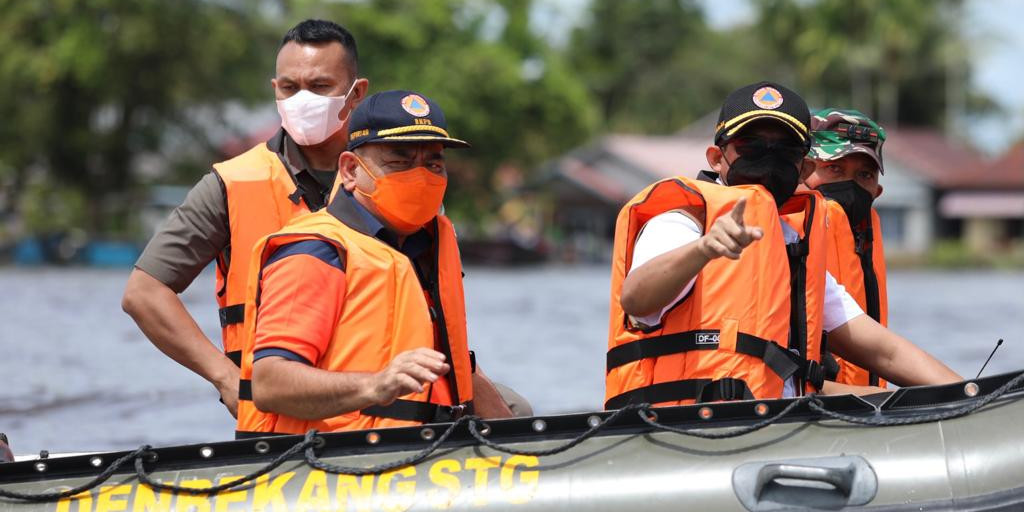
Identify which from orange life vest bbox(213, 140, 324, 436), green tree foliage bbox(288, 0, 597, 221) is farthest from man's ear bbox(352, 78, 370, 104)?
green tree foliage bbox(288, 0, 597, 221)

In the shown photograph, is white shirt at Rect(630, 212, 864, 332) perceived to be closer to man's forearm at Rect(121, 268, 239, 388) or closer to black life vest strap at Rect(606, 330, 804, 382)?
black life vest strap at Rect(606, 330, 804, 382)

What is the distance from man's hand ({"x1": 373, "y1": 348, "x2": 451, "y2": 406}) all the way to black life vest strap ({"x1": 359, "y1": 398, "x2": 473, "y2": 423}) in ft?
0.94

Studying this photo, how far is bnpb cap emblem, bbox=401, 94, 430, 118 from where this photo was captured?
334cm

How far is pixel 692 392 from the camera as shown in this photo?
3475 mm

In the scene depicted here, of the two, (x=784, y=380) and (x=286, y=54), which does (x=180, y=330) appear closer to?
(x=286, y=54)

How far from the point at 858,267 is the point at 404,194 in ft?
5.97

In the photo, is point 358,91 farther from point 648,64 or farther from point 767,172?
point 648,64

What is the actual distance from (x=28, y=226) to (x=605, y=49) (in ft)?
105

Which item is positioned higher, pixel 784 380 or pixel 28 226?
pixel 28 226

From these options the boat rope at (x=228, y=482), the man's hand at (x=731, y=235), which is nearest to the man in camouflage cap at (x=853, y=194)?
the man's hand at (x=731, y=235)

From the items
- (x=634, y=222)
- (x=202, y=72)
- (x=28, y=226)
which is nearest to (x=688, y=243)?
(x=634, y=222)

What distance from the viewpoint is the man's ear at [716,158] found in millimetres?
3643

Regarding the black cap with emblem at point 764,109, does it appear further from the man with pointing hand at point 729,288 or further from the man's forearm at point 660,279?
the man's forearm at point 660,279

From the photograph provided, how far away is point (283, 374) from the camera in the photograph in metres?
3.09
